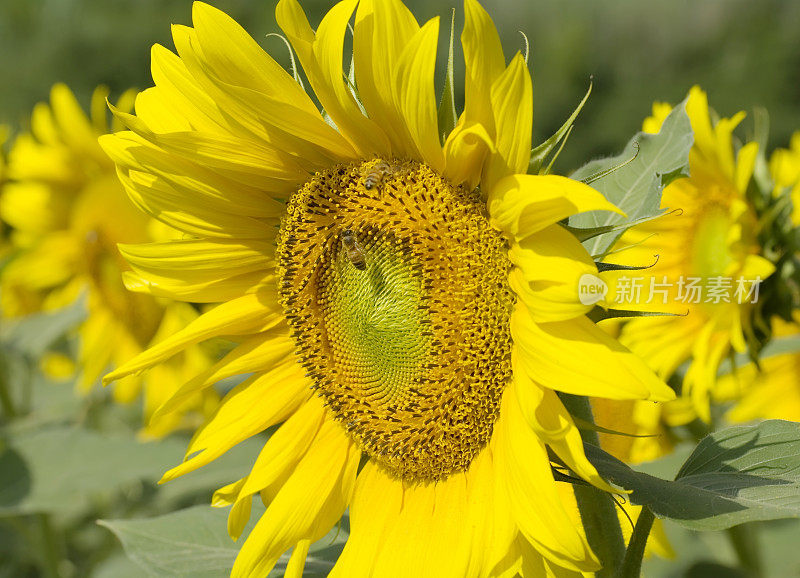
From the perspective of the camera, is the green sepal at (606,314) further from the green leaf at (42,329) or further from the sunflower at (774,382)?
the green leaf at (42,329)

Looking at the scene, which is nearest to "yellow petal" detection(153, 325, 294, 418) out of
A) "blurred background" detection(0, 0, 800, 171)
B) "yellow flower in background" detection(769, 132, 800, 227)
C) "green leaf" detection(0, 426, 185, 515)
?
"green leaf" detection(0, 426, 185, 515)

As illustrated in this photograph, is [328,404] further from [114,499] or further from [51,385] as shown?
[51,385]

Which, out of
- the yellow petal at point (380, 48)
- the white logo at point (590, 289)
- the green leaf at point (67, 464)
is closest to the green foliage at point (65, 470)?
the green leaf at point (67, 464)

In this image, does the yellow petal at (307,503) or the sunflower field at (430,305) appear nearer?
the sunflower field at (430,305)

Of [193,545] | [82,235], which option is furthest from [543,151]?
[82,235]

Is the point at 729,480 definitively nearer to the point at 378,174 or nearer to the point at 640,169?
the point at 640,169

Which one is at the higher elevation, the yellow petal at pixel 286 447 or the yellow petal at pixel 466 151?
the yellow petal at pixel 466 151
